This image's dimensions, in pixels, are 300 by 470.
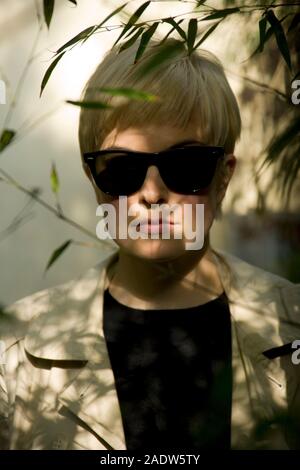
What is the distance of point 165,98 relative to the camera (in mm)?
1573

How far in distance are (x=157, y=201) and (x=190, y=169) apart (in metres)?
0.09

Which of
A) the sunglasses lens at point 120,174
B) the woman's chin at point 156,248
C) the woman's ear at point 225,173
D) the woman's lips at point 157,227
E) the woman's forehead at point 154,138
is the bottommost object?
the woman's chin at point 156,248

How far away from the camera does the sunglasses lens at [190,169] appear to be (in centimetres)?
155

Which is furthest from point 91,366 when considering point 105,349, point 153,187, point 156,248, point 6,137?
point 6,137

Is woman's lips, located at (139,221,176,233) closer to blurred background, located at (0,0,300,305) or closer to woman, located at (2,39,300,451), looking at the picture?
woman, located at (2,39,300,451)

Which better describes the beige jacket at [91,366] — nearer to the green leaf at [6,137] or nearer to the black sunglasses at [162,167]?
the black sunglasses at [162,167]

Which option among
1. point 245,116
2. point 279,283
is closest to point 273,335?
point 279,283

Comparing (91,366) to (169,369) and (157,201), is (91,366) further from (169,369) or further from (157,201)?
(157,201)

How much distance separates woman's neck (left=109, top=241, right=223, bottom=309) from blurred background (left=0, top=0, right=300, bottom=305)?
494mm

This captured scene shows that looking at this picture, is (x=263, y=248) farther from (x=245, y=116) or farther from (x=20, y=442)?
(x=20, y=442)

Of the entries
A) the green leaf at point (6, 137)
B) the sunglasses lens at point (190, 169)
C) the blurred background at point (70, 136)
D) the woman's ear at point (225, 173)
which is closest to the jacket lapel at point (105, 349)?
the woman's ear at point (225, 173)
